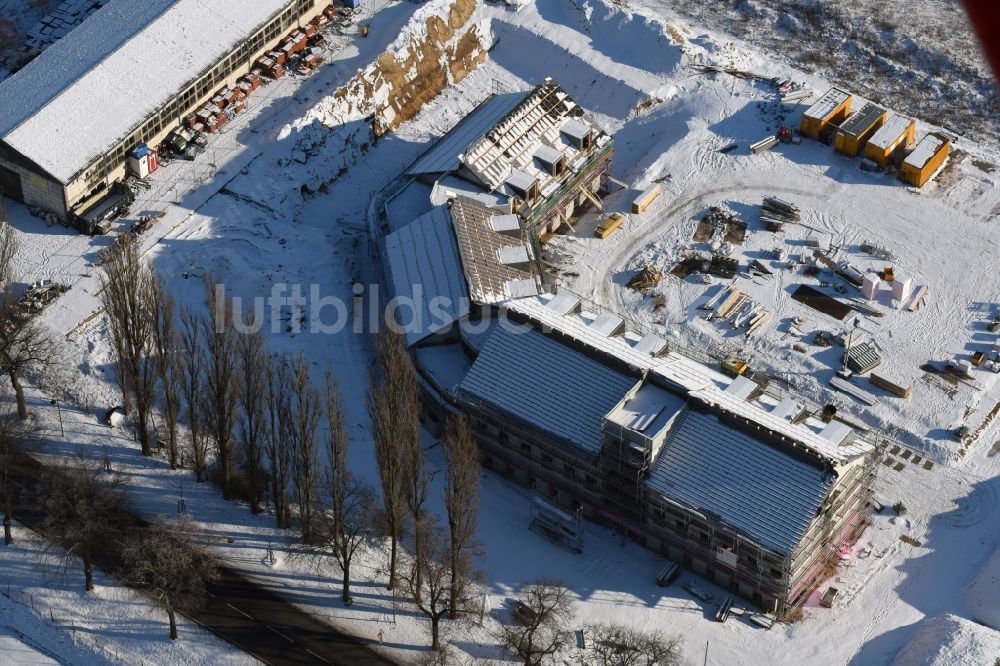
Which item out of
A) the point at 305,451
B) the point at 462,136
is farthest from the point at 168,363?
the point at 462,136

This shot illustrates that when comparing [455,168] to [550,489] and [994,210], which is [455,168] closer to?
[550,489]

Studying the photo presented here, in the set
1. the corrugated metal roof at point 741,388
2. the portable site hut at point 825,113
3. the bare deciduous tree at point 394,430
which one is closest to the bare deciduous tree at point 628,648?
the bare deciduous tree at point 394,430

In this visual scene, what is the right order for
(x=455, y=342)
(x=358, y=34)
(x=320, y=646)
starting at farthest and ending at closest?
(x=358, y=34) < (x=455, y=342) < (x=320, y=646)

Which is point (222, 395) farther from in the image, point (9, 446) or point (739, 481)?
point (739, 481)

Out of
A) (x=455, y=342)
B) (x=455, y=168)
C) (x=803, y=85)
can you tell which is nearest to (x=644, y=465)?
(x=455, y=342)

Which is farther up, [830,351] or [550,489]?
[830,351]

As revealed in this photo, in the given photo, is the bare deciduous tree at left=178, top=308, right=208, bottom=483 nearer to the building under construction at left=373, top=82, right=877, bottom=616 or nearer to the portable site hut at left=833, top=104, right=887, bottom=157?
the building under construction at left=373, top=82, right=877, bottom=616
